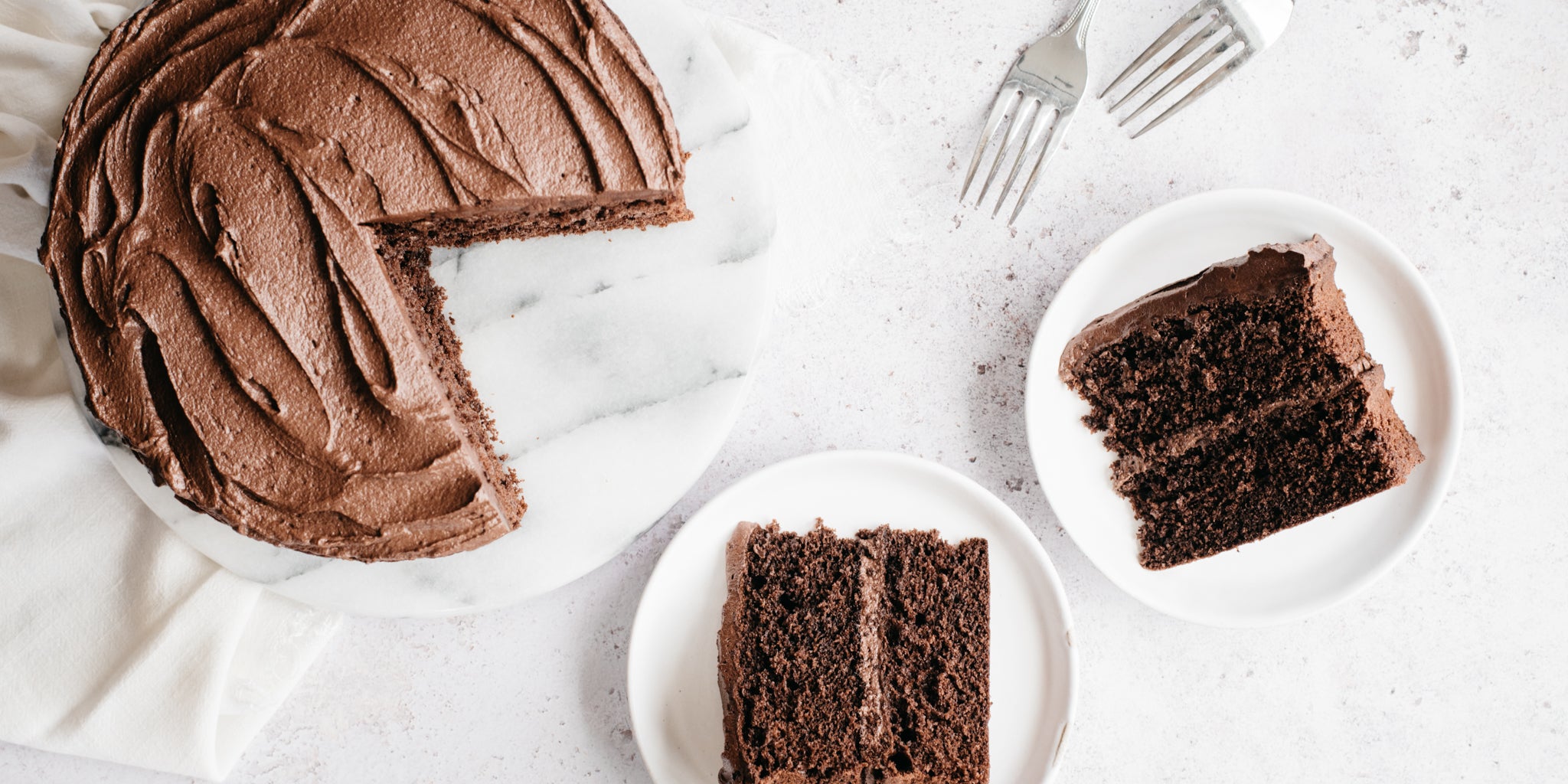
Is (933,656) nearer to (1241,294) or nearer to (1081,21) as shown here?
(1241,294)

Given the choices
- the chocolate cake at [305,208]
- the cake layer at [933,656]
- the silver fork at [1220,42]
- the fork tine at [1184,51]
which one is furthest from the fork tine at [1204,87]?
the chocolate cake at [305,208]

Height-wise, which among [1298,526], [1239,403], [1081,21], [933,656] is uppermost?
[1081,21]

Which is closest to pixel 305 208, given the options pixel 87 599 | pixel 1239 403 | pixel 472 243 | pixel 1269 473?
pixel 472 243

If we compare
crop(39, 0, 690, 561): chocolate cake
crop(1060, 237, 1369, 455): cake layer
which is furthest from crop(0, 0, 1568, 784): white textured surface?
crop(39, 0, 690, 561): chocolate cake

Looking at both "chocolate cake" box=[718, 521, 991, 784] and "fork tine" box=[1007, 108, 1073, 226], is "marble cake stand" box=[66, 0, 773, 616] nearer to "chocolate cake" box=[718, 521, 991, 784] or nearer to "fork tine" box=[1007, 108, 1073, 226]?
"chocolate cake" box=[718, 521, 991, 784]

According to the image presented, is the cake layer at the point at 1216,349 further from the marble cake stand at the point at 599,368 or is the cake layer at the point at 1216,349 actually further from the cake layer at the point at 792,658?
the marble cake stand at the point at 599,368

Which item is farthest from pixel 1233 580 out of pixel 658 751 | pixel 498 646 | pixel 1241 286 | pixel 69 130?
pixel 69 130
